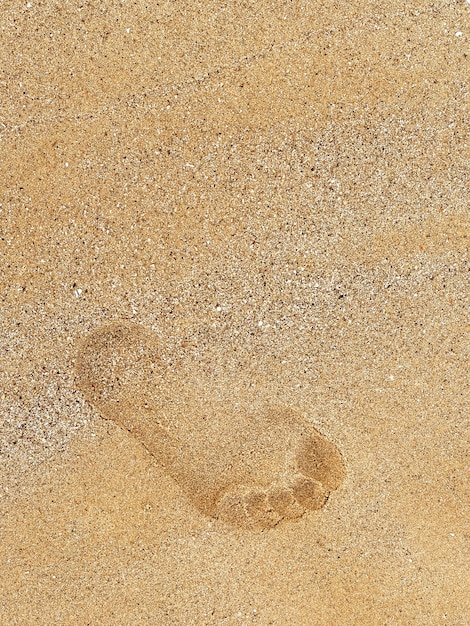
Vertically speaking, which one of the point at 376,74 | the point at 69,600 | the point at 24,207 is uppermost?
the point at 376,74

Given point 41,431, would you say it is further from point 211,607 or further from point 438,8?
point 438,8

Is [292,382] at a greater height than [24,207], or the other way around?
[24,207]

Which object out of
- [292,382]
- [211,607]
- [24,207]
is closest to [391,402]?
[292,382]

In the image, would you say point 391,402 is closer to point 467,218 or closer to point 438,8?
point 467,218
